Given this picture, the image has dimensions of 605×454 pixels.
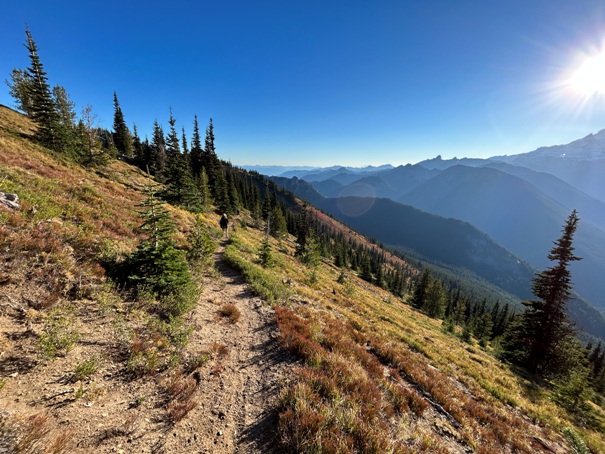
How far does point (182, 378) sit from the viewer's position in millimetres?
5805

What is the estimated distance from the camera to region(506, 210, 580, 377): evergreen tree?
19297 millimetres

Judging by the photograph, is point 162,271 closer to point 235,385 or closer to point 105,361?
point 105,361

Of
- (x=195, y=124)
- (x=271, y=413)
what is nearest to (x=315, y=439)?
(x=271, y=413)

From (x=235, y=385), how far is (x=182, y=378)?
1.27 m

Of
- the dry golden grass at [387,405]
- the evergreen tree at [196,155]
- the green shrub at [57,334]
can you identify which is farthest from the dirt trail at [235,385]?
the evergreen tree at [196,155]

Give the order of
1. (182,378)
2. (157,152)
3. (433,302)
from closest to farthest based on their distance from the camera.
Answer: (182,378) < (157,152) < (433,302)

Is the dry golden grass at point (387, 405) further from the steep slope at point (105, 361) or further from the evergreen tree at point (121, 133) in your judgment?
the evergreen tree at point (121, 133)

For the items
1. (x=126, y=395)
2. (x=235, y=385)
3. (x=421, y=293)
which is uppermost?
(x=126, y=395)

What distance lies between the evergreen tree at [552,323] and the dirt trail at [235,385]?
2320cm

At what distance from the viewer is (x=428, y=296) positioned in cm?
6500

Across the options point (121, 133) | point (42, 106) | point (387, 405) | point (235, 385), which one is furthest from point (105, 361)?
point (121, 133)

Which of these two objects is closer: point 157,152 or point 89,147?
point 89,147

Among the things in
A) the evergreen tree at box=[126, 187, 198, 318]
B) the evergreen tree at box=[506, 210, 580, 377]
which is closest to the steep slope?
the evergreen tree at box=[126, 187, 198, 318]

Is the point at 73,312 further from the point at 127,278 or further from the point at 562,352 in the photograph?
the point at 562,352
